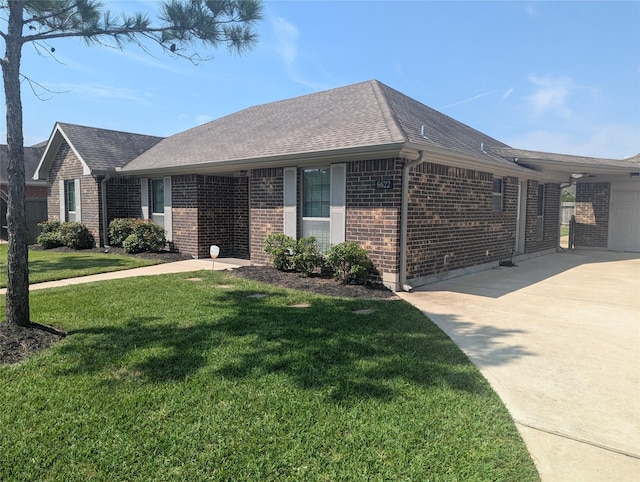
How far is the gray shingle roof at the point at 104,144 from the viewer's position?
571 inches

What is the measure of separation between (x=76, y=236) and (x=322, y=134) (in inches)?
385

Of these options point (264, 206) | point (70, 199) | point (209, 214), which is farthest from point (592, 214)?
point (70, 199)

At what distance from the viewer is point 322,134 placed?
9.41m

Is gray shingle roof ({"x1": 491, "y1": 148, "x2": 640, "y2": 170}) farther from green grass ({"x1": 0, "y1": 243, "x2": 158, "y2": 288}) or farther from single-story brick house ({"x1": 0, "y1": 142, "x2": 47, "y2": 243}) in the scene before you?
single-story brick house ({"x1": 0, "y1": 142, "x2": 47, "y2": 243})

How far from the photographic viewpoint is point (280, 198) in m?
9.90

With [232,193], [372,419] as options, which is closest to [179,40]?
[372,419]

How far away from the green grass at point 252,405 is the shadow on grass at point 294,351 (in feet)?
0.07

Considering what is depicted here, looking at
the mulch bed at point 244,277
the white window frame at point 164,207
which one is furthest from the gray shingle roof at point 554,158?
the white window frame at point 164,207

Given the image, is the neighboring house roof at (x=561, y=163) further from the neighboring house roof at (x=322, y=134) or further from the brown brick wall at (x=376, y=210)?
the brown brick wall at (x=376, y=210)

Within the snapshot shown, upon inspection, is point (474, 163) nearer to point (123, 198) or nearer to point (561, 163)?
point (561, 163)

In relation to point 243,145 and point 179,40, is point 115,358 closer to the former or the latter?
point 179,40

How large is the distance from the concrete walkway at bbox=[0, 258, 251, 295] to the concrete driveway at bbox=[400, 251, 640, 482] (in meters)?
5.37

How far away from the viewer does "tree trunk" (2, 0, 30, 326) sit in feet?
15.6

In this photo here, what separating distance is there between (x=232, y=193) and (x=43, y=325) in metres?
8.15
